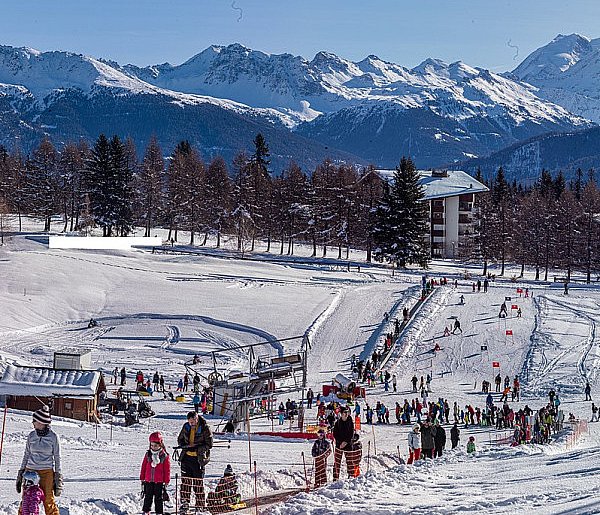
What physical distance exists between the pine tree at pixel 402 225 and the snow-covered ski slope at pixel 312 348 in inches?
115

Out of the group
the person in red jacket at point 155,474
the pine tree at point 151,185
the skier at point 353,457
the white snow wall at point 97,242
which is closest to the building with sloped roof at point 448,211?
the pine tree at point 151,185

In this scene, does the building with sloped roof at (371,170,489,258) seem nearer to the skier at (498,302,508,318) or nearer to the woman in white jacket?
the skier at (498,302,508,318)

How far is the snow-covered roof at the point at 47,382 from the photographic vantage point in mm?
29328

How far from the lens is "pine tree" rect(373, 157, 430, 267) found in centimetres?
7181

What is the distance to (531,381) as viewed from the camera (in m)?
38.4

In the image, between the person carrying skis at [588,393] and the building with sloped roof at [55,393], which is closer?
the building with sloped roof at [55,393]

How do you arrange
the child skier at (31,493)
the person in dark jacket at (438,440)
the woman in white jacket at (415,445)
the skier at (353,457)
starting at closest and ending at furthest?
the child skier at (31,493) < the skier at (353,457) < the woman in white jacket at (415,445) < the person in dark jacket at (438,440)

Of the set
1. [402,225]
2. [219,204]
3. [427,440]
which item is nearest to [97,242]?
[219,204]

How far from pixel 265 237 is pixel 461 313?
36.2 m

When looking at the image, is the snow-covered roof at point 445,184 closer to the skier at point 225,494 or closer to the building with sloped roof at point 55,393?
the building with sloped roof at point 55,393

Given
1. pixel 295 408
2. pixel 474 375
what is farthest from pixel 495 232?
pixel 295 408

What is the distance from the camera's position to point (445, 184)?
331ft

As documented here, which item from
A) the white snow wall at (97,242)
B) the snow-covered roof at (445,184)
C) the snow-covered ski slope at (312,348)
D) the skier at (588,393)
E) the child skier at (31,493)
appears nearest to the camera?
the child skier at (31,493)

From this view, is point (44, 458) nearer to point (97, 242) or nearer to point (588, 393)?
point (588, 393)
